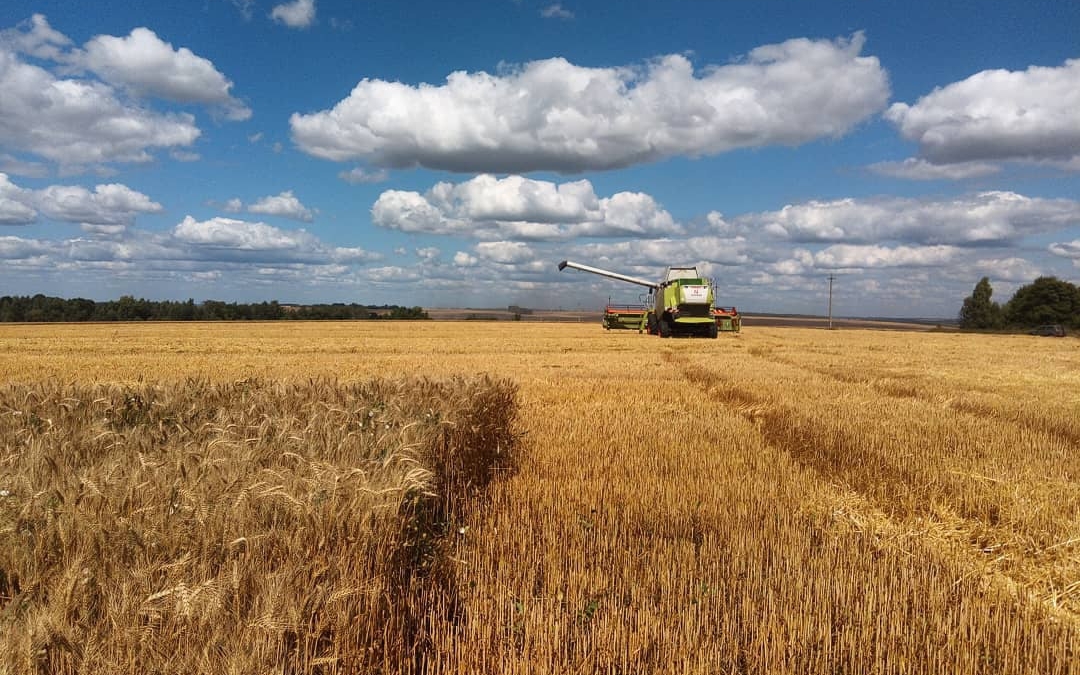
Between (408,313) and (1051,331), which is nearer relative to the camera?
(1051,331)

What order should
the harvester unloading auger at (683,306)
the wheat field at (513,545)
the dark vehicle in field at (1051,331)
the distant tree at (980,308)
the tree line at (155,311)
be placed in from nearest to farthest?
the wheat field at (513,545) < the harvester unloading auger at (683,306) < the dark vehicle in field at (1051,331) < the tree line at (155,311) < the distant tree at (980,308)

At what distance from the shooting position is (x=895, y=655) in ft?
10.2

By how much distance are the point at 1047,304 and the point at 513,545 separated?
372 ft

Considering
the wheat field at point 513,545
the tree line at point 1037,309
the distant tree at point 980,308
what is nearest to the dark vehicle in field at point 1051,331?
the tree line at point 1037,309

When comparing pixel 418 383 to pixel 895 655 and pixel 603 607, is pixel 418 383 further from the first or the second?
pixel 895 655

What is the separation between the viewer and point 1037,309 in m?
90.7

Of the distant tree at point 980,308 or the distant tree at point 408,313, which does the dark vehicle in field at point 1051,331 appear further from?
the distant tree at point 408,313

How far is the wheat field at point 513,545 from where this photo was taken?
2.38 m

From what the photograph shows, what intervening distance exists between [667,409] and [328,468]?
28.3 feet

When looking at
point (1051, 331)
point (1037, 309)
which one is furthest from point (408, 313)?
point (1037, 309)

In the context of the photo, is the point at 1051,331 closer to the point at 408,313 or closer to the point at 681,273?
the point at 681,273

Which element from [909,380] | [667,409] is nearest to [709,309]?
[909,380]

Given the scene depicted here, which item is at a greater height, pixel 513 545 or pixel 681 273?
pixel 681 273

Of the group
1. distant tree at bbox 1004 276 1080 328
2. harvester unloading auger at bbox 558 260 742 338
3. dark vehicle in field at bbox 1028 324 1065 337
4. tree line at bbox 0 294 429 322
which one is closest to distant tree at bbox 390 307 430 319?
tree line at bbox 0 294 429 322
